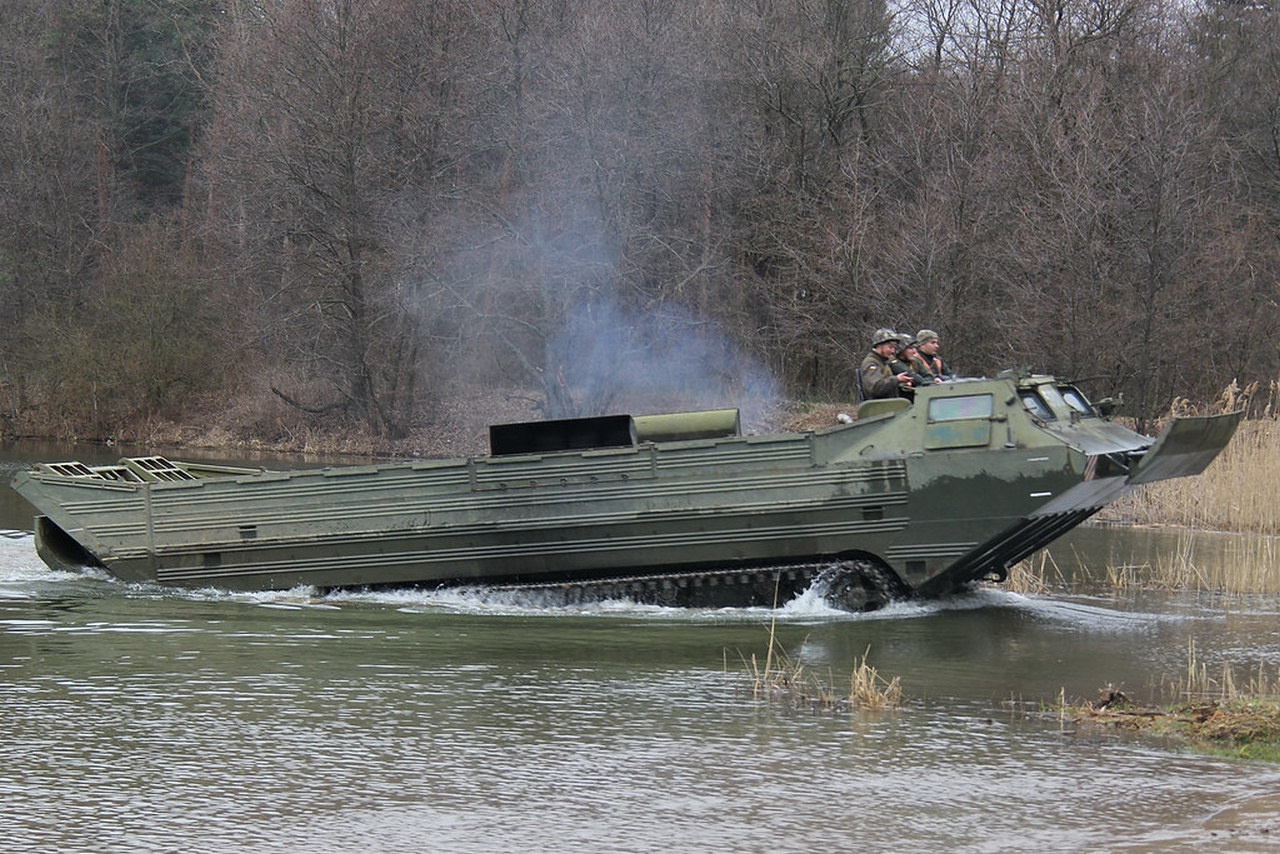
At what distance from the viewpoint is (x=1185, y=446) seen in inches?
517

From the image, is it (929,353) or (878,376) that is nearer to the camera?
(878,376)

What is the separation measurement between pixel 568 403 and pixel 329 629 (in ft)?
55.4

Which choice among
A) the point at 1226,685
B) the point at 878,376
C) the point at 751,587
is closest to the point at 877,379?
the point at 878,376

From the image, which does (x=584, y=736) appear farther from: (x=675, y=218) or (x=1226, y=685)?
(x=675, y=218)

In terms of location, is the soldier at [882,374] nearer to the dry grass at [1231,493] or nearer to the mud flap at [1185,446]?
the mud flap at [1185,446]

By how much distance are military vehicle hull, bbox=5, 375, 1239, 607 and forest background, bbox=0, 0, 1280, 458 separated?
13.7 meters

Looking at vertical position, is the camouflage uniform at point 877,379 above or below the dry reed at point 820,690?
above

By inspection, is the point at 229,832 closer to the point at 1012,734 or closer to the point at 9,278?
the point at 1012,734

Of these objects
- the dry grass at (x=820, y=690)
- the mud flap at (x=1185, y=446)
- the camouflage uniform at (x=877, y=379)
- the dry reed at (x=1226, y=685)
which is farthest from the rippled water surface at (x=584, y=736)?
the camouflage uniform at (x=877, y=379)

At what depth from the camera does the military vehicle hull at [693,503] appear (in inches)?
522

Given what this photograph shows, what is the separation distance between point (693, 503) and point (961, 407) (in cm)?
230

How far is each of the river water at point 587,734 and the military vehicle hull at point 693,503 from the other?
1.48 feet

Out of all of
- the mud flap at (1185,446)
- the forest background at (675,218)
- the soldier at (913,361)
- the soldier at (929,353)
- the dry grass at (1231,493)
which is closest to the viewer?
the mud flap at (1185,446)

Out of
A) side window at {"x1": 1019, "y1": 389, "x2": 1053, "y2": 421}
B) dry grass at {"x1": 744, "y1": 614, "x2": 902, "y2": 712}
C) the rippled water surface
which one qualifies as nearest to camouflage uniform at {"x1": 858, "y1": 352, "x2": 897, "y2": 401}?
side window at {"x1": 1019, "y1": 389, "x2": 1053, "y2": 421}
